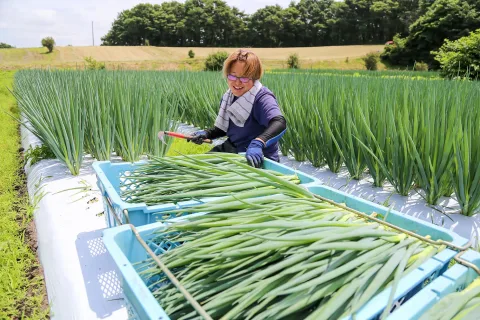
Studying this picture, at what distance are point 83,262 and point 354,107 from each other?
1550 mm

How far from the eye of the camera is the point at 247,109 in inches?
69.9

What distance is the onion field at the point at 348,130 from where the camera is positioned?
161 cm

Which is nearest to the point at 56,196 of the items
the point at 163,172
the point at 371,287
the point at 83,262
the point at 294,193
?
the point at 83,262

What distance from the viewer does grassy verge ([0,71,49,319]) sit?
133cm

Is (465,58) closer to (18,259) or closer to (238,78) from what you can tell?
(238,78)

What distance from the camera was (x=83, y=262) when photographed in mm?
1317

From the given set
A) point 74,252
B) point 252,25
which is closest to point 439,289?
point 74,252

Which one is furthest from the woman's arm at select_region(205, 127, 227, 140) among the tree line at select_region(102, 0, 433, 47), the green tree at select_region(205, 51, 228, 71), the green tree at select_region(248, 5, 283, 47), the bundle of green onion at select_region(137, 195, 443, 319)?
the green tree at select_region(248, 5, 283, 47)

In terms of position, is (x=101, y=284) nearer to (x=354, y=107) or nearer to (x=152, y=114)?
(x=152, y=114)

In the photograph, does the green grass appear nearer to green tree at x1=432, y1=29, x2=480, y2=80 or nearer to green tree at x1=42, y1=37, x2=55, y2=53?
green tree at x1=432, y1=29, x2=480, y2=80

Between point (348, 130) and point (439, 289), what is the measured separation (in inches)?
56.1

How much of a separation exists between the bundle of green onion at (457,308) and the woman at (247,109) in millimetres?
1068

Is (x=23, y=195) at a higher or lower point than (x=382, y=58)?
lower

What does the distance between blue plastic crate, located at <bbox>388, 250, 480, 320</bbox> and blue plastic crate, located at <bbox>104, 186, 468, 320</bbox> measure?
0.08 ft
